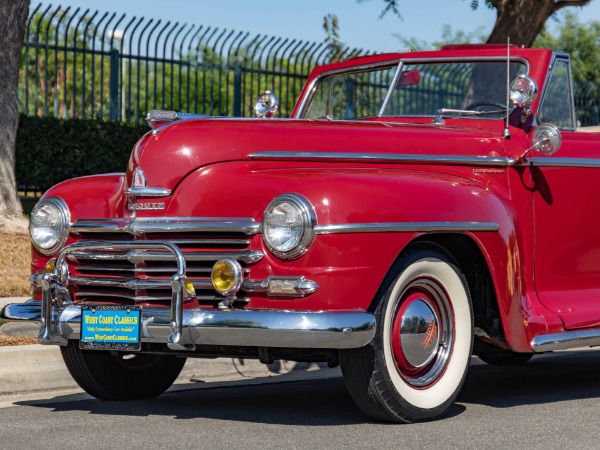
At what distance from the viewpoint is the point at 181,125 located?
6.07m

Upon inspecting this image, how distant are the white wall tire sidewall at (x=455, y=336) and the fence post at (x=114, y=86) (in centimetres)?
1012

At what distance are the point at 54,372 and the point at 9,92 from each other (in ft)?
19.7

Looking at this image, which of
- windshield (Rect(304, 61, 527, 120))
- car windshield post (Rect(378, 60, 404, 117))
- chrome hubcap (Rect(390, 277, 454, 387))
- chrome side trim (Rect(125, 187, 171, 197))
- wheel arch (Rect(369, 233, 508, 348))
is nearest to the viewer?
chrome hubcap (Rect(390, 277, 454, 387))

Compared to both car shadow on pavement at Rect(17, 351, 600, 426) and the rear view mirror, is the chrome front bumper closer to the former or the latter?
car shadow on pavement at Rect(17, 351, 600, 426)

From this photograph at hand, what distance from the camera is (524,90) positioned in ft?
21.5

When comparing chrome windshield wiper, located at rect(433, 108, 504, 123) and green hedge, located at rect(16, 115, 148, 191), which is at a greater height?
chrome windshield wiper, located at rect(433, 108, 504, 123)

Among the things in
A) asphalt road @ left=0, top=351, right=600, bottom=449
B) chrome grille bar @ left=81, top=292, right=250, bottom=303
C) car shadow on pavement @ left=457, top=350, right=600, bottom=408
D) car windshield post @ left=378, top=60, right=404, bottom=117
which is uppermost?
car windshield post @ left=378, top=60, right=404, bottom=117

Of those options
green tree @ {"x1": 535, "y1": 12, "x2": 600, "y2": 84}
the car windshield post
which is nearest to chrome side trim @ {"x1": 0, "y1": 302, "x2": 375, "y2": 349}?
the car windshield post

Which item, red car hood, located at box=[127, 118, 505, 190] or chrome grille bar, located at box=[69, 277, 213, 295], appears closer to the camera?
chrome grille bar, located at box=[69, 277, 213, 295]

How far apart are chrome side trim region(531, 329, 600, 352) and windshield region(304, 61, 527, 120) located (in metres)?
1.28

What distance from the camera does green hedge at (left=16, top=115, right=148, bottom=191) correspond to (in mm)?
14383

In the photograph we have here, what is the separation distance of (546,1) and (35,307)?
1098 cm

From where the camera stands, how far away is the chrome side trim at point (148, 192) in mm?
5887

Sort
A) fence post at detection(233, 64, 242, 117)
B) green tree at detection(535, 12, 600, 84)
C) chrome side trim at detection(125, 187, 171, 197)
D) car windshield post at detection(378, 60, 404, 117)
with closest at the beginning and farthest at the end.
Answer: chrome side trim at detection(125, 187, 171, 197), car windshield post at detection(378, 60, 404, 117), fence post at detection(233, 64, 242, 117), green tree at detection(535, 12, 600, 84)
